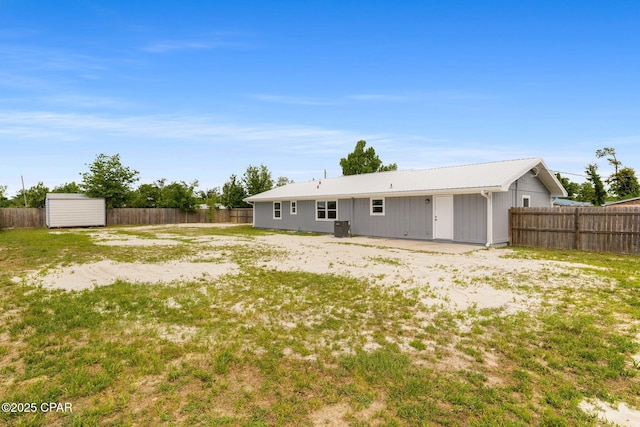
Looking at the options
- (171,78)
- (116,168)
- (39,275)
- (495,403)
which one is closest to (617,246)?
(495,403)

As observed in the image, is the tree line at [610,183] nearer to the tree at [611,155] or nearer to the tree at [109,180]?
the tree at [611,155]

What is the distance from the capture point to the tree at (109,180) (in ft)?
88.1

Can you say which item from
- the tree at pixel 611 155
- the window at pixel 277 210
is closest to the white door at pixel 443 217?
the window at pixel 277 210

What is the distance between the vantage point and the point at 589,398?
259cm

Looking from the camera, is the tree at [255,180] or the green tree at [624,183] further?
the green tree at [624,183]

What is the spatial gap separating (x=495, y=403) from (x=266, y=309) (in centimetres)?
317

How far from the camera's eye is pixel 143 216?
28.8 m

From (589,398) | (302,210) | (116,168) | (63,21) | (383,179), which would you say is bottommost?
(589,398)

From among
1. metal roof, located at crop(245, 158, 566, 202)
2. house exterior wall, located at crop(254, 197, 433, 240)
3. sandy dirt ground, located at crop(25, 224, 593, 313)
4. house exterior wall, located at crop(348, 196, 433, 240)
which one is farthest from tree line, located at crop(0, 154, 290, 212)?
sandy dirt ground, located at crop(25, 224, 593, 313)

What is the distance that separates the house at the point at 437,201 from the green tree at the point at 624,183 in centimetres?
2941

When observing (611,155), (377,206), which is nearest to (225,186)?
(377,206)

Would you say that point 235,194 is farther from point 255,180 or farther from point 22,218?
point 22,218

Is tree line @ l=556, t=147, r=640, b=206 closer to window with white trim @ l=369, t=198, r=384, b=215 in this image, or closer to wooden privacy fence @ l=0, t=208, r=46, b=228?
window with white trim @ l=369, t=198, r=384, b=215

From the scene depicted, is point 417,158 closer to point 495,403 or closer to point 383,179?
point 383,179
